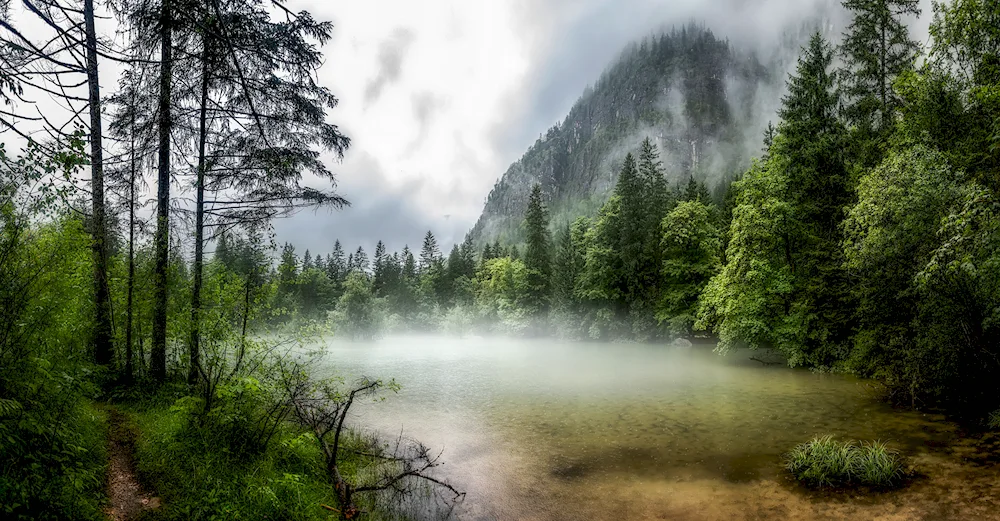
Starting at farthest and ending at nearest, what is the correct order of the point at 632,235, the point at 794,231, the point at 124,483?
the point at 632,235
the point at 794,231
the point at 124,483

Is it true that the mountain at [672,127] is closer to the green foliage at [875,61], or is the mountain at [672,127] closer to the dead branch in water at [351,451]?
the green foliage at [875,61]

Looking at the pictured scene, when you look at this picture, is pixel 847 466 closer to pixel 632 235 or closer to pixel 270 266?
pixel 270 266

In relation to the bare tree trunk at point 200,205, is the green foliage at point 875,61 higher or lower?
higher

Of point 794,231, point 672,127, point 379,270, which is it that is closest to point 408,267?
point 379,270

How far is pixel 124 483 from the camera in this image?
5.34 meters

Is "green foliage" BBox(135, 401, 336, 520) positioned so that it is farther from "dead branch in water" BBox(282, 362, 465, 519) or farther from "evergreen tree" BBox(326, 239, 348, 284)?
"evergreen tree" BBox(326, 239, 348, 284)

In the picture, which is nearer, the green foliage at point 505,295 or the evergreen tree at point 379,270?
the green foliage at point 505,295

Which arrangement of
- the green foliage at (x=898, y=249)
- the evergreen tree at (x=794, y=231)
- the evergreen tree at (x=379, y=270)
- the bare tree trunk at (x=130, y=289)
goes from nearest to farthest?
the bare tree trunk at (x=130, y=289) < the green foliage at (x=898, y=249) < the evergreen tree at (x=794, y=231) < the evergreen tree at (x=379, y=270)

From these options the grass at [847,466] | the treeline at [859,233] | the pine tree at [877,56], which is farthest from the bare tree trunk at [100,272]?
Answer: the pine tree at [877,56]

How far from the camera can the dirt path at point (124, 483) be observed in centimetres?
470

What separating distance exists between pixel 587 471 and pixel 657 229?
104ft

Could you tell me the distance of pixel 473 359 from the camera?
30484 mm

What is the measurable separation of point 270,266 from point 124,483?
13.4 ft

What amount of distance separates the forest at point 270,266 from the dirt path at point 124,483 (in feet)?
0.22
